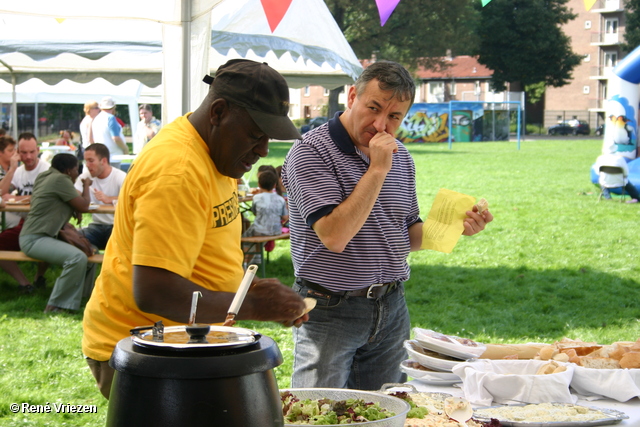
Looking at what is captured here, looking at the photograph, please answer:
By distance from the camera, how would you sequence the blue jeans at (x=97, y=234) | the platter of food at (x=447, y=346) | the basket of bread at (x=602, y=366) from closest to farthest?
the basket of bread at (x=602, y=366) → the platter of food at (x=447, y=346) → the blue jeans at (x=97, y=234)

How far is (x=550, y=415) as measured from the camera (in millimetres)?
2082

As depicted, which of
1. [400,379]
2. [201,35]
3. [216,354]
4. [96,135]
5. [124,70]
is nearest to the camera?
[216,354]

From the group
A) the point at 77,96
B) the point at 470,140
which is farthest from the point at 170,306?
the point at 470,140

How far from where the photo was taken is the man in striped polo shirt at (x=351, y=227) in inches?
93.4

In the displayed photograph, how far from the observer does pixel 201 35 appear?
4.50 meters

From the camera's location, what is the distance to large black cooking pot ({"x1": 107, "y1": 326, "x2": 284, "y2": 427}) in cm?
128

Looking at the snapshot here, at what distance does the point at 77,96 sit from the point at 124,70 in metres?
11.6

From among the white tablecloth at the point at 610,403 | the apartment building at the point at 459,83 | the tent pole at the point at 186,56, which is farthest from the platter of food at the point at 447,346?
the apartment building at the point at 459,83

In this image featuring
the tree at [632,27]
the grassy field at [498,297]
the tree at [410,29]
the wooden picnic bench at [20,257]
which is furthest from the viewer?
the tree at [632,27]

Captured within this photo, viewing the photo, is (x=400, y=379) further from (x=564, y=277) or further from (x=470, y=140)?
(x=470, y=140)

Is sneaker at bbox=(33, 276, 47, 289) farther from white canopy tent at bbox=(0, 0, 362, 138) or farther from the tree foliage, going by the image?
the tree foliage

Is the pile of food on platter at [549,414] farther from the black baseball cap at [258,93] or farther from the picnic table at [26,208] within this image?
the picnic table at [26,208]

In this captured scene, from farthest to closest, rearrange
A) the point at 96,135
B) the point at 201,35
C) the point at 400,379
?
1. the point at 96,135
2. the point at 201,35
3. the point at 400,379

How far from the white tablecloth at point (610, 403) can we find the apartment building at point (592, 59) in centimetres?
6344
